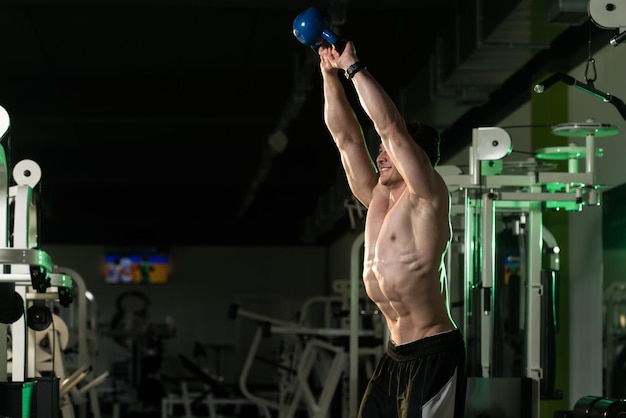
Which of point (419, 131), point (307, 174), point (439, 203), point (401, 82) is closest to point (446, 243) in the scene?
point (439, 203)

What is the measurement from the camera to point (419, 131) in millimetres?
3561

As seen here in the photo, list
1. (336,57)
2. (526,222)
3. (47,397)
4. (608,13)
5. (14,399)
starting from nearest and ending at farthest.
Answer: (336,57) → (608,13) → (14,399) → (47,397) → (526,222)

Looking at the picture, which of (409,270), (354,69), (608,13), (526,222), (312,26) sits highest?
(608,13)

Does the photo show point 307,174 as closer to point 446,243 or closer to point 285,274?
point 285,274

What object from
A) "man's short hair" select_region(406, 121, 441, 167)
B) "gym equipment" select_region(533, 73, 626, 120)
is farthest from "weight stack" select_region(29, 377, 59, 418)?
"gym equipment" select_region(533, 73, 626, 120)

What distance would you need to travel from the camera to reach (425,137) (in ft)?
11.7

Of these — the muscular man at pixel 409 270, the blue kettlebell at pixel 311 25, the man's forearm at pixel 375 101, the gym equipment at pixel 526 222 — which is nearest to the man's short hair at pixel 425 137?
the muscular man at pixel 409 270

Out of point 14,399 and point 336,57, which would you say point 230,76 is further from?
point 336,57

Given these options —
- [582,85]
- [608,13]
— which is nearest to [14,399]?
[582,85]

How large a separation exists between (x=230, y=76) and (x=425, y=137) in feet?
20.7

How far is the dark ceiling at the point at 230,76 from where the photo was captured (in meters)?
6.72

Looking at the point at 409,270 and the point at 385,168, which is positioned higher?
the point at 385,168

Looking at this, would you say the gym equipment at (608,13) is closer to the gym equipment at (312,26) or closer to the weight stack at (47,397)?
the gym equipment at (312,26)

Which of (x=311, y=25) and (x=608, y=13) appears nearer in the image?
(x=311, y=25)
